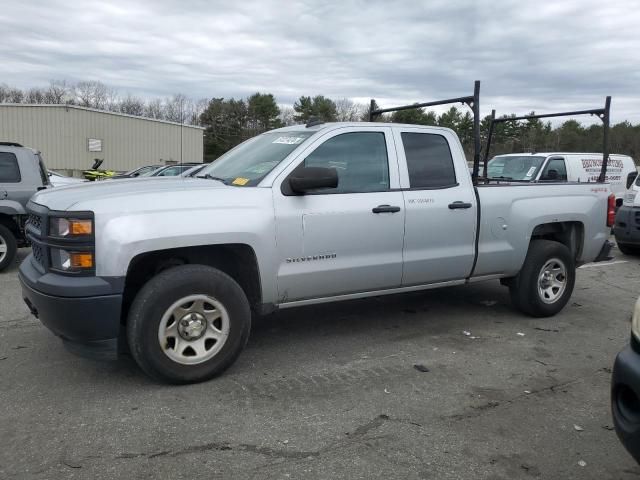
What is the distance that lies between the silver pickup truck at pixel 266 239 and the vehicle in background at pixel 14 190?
4.28 meters

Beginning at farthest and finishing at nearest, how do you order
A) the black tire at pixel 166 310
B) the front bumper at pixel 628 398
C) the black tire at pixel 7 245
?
the black tire at pixel 7 245 → the black tire at pixel 166 310 → the front bumper at pixel 628 398

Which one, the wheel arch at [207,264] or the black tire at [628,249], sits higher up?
the wheel arch at [207,264]

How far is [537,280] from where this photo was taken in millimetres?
5816

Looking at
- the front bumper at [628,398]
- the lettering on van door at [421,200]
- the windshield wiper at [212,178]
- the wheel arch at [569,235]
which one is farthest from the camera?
the wheel arch at [569,235]

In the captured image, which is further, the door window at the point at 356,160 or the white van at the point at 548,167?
the white van at the point at 548,167

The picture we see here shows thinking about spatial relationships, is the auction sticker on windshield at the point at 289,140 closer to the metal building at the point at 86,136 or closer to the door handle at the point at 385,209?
the door handle at the point at 385,209

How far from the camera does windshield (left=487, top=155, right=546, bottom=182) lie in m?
12.2

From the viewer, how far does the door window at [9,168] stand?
806cm

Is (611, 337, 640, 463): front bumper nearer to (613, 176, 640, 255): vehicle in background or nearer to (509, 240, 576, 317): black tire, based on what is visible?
(509, 240, 576, 317): black tire

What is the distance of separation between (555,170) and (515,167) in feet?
2.75

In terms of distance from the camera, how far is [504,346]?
5.08 m

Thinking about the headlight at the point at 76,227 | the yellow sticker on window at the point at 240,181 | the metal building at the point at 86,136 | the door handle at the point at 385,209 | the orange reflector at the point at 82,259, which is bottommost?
the orange reflector at the point at 82,259

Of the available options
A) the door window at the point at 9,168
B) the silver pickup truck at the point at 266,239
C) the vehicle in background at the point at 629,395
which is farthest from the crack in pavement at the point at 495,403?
the door window at the point at 9,168

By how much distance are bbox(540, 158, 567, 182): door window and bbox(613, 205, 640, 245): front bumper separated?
1772 mm
